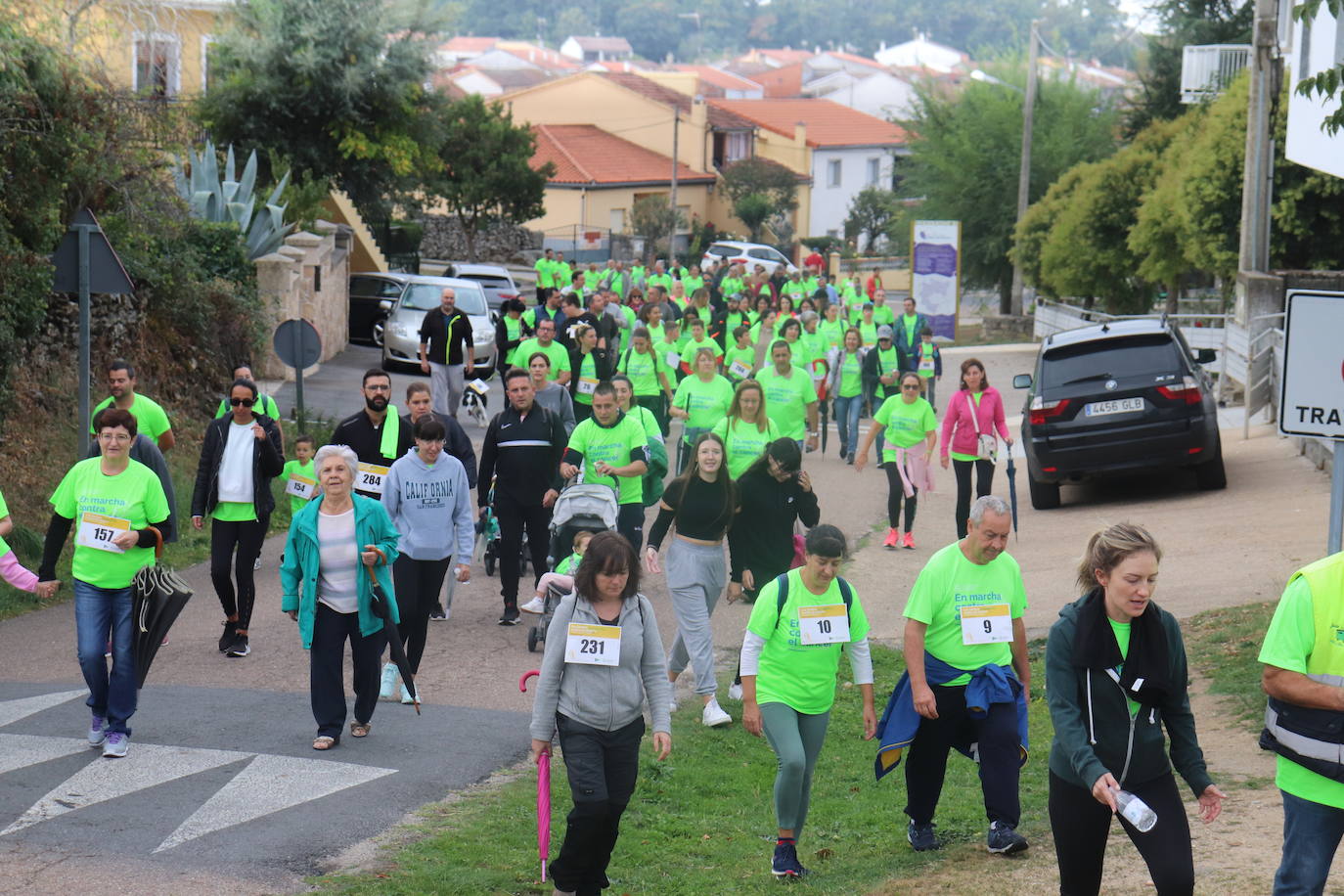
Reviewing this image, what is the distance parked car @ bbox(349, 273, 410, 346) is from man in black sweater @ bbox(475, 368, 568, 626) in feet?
65.7

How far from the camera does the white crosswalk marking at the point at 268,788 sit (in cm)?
739

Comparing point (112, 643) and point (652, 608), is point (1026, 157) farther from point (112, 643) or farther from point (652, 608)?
point (112, 643)

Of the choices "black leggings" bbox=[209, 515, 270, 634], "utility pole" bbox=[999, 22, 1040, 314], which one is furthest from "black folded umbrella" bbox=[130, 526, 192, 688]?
"utility pole" bbox=[999, 22, 1040, 314]

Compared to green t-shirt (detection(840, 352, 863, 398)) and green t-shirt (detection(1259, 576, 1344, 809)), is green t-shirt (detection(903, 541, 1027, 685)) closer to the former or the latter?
green t-shirt (detection(1259, 576, 1344, 809))

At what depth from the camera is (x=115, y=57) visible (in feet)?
107

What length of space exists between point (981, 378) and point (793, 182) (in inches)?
2631

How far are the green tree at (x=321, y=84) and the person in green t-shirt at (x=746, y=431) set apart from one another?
22.7m

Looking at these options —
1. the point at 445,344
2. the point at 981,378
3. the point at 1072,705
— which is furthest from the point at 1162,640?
the point at 445,344

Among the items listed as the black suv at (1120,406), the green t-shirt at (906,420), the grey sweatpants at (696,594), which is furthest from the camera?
the black suv at (1120,406)

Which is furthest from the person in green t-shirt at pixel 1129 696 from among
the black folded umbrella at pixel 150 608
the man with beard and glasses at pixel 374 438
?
the man with beard and glasses at pixel 374 438

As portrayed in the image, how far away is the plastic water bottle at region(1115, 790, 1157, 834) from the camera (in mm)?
5102

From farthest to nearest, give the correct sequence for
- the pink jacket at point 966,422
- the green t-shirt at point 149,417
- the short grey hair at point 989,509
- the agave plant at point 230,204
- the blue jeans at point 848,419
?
1. the agave plant at point 230,204
2. the blue jeans at point 848,419
3. the pink jacket at point 966,422
4. the green t-shirt at point 149,417
5. the short grey hair at point 989,509

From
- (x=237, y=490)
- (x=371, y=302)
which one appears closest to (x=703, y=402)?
(x=237, y=490)

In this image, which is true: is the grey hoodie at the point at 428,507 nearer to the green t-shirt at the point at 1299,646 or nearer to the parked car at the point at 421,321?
the green t-shirt at the point at 1299,646
